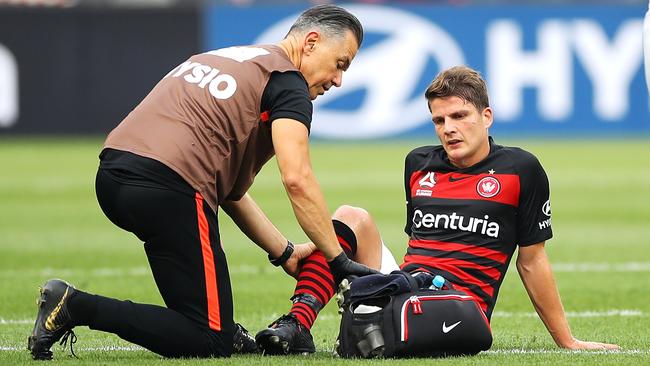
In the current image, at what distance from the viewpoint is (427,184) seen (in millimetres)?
6316

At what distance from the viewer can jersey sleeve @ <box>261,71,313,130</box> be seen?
5770mm

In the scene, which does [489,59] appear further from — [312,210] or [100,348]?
[312,210]

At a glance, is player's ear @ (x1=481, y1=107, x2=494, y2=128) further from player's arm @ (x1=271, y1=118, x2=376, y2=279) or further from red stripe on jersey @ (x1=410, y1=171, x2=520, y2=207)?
player's arm @ (x1=271, y1=118, x2=376, y2=279)

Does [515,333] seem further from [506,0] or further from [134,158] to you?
[506,0]

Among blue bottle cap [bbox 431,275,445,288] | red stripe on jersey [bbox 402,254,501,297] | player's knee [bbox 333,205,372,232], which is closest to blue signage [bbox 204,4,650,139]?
player's knee [bbox 333,205,372,232]

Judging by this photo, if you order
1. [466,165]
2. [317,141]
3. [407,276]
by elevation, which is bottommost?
[317,141]

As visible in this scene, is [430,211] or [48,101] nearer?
[430,211]

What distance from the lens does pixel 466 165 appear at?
626 cm

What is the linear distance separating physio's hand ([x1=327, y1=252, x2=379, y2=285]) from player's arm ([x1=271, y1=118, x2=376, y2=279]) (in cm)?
6

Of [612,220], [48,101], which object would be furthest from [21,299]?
[48,101]

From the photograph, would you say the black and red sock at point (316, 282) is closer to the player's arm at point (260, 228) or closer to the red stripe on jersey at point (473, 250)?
the player's arm at point (260, 228)

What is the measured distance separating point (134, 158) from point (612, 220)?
9094mm

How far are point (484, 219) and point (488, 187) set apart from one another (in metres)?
0.15

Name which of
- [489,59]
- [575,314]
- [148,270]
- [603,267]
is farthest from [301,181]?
[489,59]
